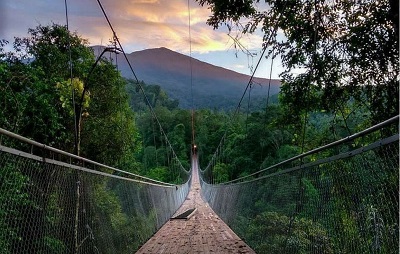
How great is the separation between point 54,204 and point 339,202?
5.47 feet

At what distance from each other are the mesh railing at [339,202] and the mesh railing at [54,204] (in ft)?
5.17

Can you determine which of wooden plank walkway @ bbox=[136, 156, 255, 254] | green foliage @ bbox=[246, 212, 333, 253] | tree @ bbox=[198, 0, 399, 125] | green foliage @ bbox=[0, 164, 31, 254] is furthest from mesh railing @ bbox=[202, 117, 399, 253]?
tree @ bbox=[198, 0, 399, 125]

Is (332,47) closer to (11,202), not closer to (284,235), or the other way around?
(284,235)

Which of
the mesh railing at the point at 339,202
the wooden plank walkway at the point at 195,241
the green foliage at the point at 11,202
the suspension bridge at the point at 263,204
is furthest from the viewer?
the wooden plank walkway at the point at 195,241

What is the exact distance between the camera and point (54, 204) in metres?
2.66

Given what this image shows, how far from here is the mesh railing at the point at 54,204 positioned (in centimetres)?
228

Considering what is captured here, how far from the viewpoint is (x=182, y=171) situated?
3167cm

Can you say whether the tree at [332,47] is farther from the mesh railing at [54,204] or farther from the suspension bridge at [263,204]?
the mesh railing at [54,204]

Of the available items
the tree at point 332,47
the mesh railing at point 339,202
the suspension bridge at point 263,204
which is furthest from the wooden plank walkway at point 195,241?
the tree at point 332,47

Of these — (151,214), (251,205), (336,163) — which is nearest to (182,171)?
(151,214)

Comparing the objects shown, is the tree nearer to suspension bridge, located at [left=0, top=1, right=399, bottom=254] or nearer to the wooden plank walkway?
suspension bridge, located at [left=0, top=1, right=399, bottom=254]

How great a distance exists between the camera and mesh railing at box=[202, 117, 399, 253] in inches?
70.3

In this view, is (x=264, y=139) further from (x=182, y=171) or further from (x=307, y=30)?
(x=307, y=30)

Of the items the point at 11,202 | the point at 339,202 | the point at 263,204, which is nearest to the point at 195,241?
the point at 263,204
